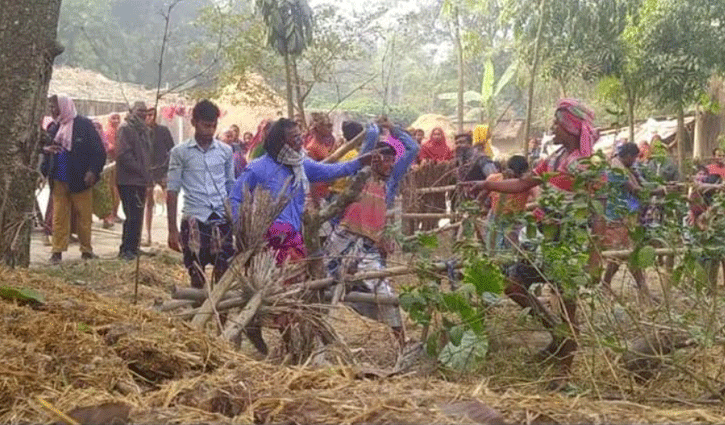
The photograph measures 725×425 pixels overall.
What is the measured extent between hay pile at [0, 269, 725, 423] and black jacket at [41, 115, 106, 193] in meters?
5.85

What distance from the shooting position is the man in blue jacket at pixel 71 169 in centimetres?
977

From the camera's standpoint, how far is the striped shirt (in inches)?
267

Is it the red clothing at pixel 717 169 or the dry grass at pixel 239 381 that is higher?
the red clothing at pixel 717 169

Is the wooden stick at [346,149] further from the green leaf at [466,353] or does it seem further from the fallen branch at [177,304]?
the green leaf at [466,353]

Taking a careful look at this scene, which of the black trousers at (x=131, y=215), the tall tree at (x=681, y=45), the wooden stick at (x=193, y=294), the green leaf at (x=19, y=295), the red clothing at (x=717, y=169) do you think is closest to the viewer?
the green leaf at (x=19, y=295)

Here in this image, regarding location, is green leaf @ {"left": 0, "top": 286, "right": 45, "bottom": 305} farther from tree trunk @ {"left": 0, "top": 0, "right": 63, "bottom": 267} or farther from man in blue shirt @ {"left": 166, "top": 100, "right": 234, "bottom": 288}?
man in blue shirt @ {"left": 166, "top": 100, "right": 234, "bottom": 288}

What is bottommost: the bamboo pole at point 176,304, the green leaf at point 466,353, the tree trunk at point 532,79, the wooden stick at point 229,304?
the green leaf at point 466,353

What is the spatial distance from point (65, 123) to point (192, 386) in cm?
729

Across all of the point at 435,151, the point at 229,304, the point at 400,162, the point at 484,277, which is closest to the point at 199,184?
the point at 400,162

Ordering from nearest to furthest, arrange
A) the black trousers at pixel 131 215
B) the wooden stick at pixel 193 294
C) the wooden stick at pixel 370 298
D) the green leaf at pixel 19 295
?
1. the green leaf at pixel 19 295
2. the wooden stick at pixel 193 294
3. the wooden stick at pixel 370 298
4. the black trousers at pixel 131 215

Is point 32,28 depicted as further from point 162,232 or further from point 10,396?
point 162,232

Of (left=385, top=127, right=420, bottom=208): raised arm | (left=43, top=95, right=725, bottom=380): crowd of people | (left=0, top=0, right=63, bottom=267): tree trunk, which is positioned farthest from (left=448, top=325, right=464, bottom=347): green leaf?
(left=0, top=0, right=63, bottom=267): tree trunk

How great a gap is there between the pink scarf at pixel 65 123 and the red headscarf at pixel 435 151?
5.08m

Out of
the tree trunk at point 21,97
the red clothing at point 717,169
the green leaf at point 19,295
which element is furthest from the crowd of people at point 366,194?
the red clothing at point 717,169
